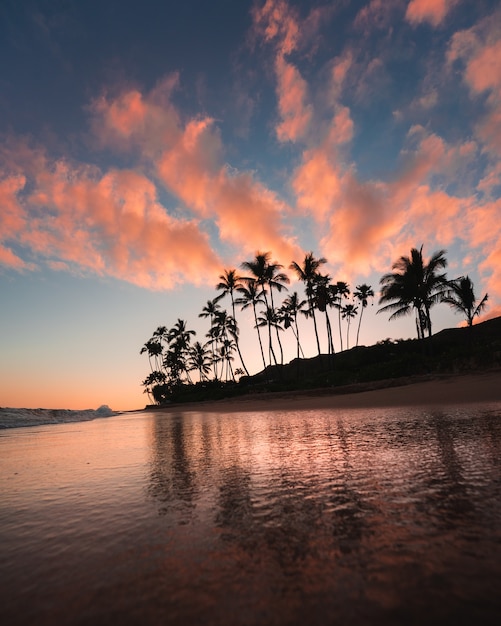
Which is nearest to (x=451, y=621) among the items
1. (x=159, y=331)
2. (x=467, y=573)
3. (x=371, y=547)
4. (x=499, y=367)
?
(x=467, y=573)

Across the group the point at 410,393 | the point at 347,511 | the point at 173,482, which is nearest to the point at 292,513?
the point at 347,511

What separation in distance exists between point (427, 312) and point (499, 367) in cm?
1181

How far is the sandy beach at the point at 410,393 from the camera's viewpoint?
10750 mm

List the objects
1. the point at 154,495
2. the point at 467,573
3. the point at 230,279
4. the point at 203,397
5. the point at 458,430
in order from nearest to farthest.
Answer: the point at 467,573 < the point at 154,495 < the point at 458,430 < the point at 230,279 < the point at 203,397

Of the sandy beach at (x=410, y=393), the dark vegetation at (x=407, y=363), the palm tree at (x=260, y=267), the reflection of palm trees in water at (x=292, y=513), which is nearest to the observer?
the reflection of palm trees in water at (x=292, y=513)

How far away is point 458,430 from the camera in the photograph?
188 inches

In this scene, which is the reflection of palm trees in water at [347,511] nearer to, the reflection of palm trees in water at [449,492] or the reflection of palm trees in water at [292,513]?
the reflection of palm trees in water at [292,513]

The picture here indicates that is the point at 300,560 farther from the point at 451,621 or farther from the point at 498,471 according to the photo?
the point at 498,471

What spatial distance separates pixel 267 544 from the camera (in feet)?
5.58

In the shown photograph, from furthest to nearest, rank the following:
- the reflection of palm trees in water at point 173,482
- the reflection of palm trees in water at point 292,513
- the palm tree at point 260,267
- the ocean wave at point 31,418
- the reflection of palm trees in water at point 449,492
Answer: the palm tree at point 260,267
the ocean wave at point 31,418
the reflection of palm trees in water at point 173,482
the reflection of palm trees in water at point 449,492
the reflection of palm trees in water at point 292,513

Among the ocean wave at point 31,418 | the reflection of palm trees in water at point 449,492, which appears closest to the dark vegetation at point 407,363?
the ocean wave at point 31,418

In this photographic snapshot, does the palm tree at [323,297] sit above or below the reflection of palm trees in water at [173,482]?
above

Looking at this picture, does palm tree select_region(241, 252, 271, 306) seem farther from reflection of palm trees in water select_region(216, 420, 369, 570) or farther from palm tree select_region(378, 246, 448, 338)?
reflection of palm trees in water select_region(216, 420, 369, 570)

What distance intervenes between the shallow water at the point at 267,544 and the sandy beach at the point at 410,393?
8299mm
